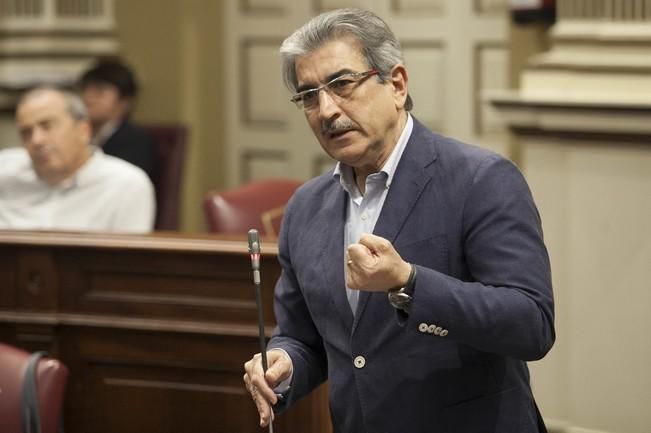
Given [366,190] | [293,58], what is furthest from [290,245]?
[293,58]

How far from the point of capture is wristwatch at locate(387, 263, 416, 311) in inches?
78.0

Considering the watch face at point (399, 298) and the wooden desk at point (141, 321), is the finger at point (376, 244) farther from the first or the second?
the wooden desk at point (141, 321)

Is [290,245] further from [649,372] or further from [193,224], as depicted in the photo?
[193,224]

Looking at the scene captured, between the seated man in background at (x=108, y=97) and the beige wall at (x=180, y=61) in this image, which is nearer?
the seated man in background at (x=108, y=97)

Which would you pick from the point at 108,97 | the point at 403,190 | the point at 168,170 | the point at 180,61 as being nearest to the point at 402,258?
the point at 403,190

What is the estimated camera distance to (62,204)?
450cm

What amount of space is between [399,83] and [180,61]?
14.7 feet

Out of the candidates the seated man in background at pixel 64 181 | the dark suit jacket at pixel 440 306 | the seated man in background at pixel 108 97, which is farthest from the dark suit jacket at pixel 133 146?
the dark suit jacket at pixel 440 306

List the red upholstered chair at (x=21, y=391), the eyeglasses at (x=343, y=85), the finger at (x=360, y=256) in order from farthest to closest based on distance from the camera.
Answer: the red upholstered chair at (x=21, y=391) → the eyeglasses at (x=343, y=85) → the finger at (x=360, y=256)

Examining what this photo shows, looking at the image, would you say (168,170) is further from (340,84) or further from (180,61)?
(340,84)

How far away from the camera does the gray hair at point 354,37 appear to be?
216 cm

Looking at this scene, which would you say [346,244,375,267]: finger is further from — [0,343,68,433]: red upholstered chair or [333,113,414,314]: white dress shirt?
[0,343,68,433]: red upholstered chair

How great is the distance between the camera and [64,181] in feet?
14.9

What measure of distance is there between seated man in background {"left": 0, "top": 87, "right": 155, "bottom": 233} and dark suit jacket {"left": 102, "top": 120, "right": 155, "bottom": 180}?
1.12 m
